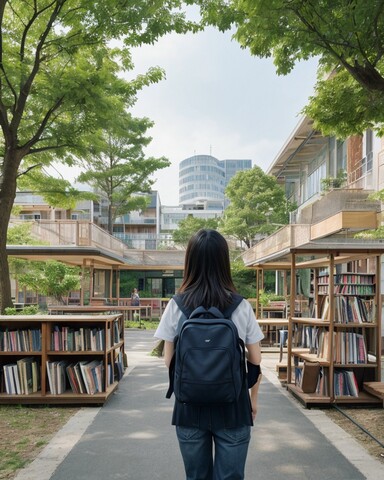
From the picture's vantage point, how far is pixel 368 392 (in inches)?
309

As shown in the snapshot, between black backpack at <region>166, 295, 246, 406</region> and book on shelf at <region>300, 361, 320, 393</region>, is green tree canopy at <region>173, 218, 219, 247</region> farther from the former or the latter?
black backpack at <region>166, 295, 246, 406</region>

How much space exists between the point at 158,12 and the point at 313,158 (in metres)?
22.3

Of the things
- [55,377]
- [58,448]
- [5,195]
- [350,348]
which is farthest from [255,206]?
[58,448]

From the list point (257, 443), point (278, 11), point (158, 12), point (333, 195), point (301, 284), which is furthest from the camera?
point (301, 284)

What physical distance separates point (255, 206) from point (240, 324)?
1439 inches

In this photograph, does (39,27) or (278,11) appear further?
(39,27)

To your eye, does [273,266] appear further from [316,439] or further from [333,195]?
[316,439]

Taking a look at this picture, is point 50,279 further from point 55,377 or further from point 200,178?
point 200,178

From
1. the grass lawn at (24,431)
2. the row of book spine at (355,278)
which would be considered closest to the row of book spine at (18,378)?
the grass lawn at (24,431)

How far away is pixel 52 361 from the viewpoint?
799cm

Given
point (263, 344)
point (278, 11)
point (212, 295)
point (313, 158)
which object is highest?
point (313, 158)

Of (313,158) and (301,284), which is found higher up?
(313,158)

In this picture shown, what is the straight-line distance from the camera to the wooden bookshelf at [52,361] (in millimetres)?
7594

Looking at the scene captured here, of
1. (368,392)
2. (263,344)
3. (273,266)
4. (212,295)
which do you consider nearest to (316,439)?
(368,392)
